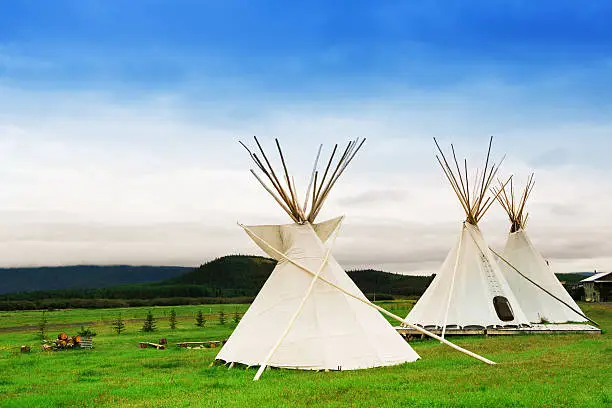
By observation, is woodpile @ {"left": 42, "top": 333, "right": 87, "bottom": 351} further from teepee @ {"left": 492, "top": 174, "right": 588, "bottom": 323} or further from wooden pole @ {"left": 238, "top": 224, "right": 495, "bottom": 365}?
teepee @ {"left": 492, "top": 174, "right": 588, "bottom": 323}

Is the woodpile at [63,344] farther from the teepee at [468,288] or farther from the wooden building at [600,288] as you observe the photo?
the wooden building at [600,288]

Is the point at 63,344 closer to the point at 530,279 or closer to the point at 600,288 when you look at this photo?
the point at 530,279

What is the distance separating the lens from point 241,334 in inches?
472

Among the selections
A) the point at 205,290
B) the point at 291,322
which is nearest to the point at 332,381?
the point at 291,322

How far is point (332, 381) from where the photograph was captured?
9203 mm

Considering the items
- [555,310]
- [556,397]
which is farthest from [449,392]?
[555,310]

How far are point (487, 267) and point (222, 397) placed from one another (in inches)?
521

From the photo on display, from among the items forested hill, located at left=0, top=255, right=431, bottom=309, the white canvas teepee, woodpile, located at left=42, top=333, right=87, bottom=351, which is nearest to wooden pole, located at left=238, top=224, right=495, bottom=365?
the white canvas teepee

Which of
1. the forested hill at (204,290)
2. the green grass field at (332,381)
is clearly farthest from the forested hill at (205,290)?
the green grass field at (332,381)

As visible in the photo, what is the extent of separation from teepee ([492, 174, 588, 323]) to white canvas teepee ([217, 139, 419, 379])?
12.0 meters

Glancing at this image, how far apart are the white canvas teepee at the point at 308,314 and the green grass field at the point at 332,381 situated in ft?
1.37

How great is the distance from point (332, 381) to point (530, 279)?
51.3 ft

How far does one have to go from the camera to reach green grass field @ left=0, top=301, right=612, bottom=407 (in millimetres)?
7863

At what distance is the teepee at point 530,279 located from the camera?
22.6 m
